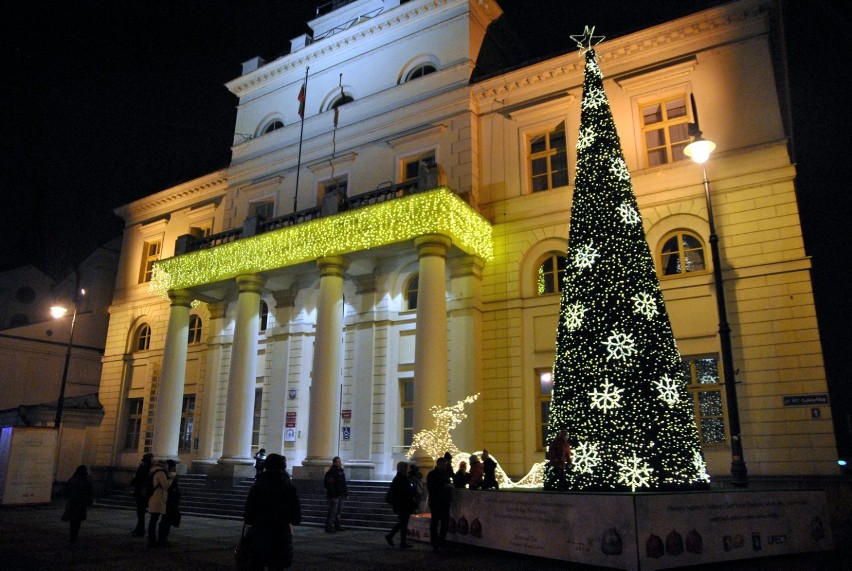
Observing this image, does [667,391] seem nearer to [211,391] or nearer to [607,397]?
[607,397]

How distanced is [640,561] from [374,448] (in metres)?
13.7

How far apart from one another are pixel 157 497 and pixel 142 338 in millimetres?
19951

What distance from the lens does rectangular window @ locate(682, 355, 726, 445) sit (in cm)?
1641

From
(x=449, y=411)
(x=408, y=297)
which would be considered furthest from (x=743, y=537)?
(x=408, y=297)

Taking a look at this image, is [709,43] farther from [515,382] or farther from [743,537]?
[743,537]

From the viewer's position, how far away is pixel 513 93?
2205 cm

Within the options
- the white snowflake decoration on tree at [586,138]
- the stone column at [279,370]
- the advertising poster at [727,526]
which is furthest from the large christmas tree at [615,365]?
the stone column at [279,370]

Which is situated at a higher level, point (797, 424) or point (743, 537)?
point (797, 424)

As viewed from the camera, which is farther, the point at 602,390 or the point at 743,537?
the point at 602,390

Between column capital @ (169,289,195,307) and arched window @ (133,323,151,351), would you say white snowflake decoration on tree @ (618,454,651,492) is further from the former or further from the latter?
arched window @ (133,323,151,351)

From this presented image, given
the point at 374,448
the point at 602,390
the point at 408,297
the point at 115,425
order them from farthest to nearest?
1. the point at 115,425
2. the point at 408,297
3. the point at 374,448
4. the point at 602,390

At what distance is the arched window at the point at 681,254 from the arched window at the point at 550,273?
3102mm

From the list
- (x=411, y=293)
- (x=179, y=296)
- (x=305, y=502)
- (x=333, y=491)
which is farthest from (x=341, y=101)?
(x=333, y=491)

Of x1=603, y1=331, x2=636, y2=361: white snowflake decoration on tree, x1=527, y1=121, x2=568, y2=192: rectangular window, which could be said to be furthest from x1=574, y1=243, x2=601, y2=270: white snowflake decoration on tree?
x1=527, y1=121, x2=568, y2=192: rectangular window
